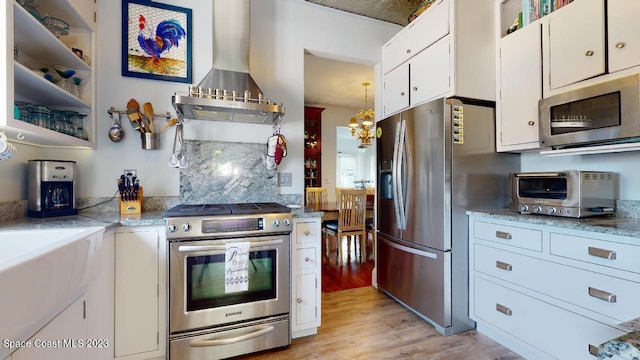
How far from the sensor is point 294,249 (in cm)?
195

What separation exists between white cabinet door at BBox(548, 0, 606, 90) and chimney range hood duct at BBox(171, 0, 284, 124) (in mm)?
1843

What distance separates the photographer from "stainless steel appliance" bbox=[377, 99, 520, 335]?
6.61 feet

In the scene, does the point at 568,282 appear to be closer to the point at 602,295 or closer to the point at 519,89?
the point at 602,295

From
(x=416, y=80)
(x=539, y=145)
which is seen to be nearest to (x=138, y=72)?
(x=416, y=80)

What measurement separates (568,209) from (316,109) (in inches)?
198

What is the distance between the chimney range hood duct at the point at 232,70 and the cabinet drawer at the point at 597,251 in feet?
6.32

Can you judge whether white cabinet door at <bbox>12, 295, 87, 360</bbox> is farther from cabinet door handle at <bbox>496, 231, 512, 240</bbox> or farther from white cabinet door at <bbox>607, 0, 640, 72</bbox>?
white cabinet door at <bbox>607, 0, 640, 72</bbox>

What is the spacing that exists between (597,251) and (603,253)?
0.03 metres

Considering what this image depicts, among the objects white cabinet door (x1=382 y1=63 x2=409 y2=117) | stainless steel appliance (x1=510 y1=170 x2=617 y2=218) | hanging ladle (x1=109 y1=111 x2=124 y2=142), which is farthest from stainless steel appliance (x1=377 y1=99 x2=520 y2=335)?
hanging ladle (x1=109 y1=111 x2=124 y2=142)

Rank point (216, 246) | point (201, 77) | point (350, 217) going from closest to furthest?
point (216, 246), point (201, 77), point (350, 217)

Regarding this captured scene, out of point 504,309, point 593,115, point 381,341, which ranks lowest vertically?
point 381,341

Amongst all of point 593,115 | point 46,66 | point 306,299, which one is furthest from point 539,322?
point 46,66

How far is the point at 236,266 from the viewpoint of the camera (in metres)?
1.73

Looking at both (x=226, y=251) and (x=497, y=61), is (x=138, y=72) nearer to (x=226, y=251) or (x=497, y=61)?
(x=226, y=251)
